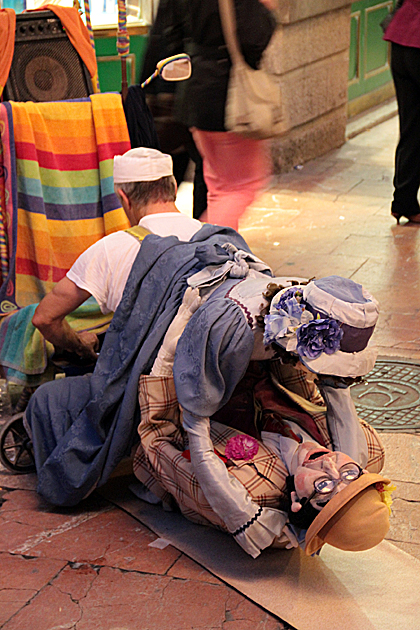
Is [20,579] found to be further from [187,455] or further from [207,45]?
[207,45]

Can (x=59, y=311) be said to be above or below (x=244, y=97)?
below

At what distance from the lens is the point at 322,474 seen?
2.44m

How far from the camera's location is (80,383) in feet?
10.4

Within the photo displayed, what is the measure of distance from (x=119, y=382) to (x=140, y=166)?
0.85 meters

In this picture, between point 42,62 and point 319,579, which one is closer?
point 319,579

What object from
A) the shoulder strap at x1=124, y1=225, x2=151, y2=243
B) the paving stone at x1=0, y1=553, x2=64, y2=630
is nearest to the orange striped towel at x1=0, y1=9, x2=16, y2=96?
the shoulder strap at x1=124, y1=225, x2=151, y2=243

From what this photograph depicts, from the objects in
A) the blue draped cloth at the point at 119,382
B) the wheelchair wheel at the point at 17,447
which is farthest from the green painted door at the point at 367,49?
the wheelchair wheel at the point at 17,447

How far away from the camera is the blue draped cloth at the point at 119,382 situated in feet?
9.52

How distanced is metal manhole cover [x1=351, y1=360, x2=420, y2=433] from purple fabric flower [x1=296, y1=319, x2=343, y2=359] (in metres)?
1.35

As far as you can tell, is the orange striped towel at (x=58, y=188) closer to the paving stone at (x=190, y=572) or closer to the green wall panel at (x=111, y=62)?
the paving stone at (x=190, y=572)

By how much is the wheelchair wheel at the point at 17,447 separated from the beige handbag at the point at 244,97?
2060 millimetres

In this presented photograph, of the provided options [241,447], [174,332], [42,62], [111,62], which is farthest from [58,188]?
[111,62]

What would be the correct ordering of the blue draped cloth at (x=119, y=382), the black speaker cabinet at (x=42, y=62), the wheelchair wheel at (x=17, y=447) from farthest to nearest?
1. the black speaker cabinet at (x=42, y=62)
2. the wheelchair wheel at (x=17, y=447)
3. the blue draped cloth at (x=119, y=382)

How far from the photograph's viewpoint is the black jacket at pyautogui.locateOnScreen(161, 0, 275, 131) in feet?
14.1
